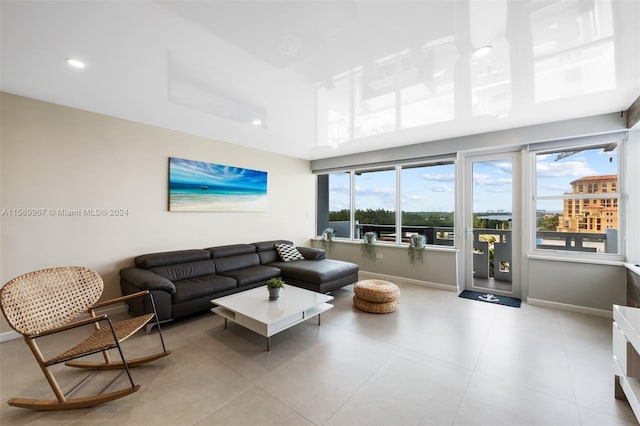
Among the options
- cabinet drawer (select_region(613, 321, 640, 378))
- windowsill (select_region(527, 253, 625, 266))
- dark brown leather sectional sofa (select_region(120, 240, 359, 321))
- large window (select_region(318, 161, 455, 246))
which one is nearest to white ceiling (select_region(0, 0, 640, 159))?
large window (select_region(318, 161, 455, 246))

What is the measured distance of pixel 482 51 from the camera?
6.48 feet

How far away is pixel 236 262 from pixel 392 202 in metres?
3.09

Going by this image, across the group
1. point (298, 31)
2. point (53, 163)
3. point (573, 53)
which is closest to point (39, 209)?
point (53, 163)

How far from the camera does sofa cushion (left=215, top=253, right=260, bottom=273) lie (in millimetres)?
3975

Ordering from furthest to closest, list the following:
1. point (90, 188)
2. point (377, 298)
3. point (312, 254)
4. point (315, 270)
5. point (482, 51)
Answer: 1. point (312, 254)
2. point (315, 270)
3. point (377, 298)
4. point (90, 188)
5. point (482, 51)

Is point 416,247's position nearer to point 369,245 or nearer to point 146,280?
point 369,245

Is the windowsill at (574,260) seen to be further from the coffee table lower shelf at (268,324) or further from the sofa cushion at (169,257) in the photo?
the sofa cushion at (169,257)

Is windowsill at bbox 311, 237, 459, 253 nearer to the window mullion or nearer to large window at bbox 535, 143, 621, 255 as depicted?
the window mullion

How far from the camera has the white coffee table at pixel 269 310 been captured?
2463mm

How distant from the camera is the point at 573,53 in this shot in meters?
1.99

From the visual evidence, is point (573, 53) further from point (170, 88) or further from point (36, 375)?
point (36, 375)

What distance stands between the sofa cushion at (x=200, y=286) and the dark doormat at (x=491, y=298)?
3.45 m

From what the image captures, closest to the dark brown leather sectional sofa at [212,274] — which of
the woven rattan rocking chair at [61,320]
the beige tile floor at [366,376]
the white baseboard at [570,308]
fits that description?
the beige tile floor at [366,376]

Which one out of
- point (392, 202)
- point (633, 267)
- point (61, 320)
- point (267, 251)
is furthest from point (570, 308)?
point (61, 320)
